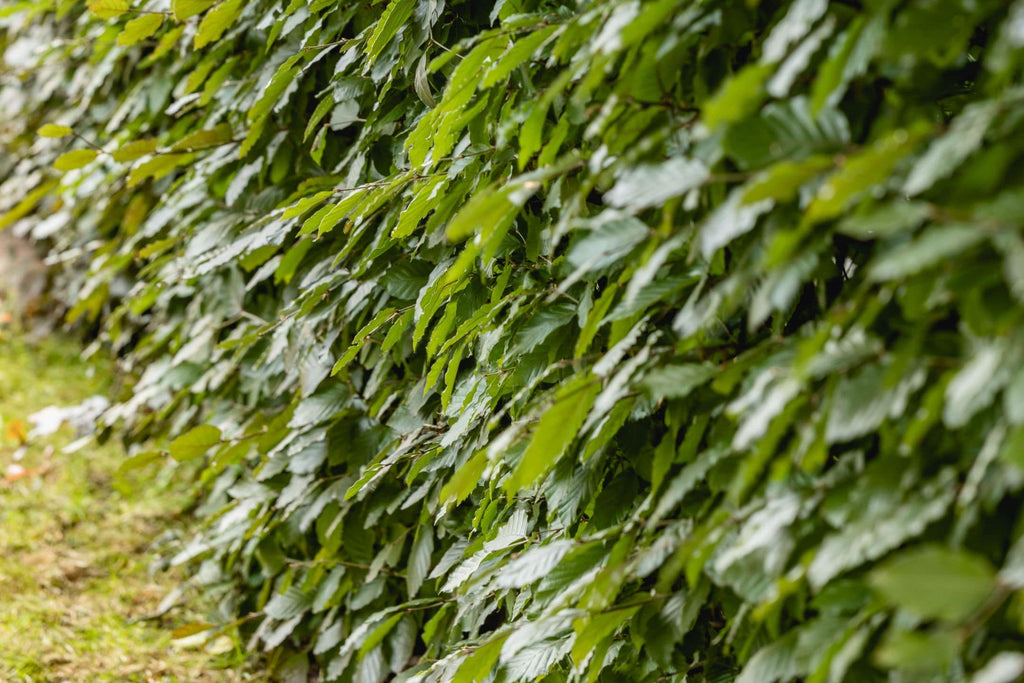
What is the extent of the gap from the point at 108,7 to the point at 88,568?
1.60m

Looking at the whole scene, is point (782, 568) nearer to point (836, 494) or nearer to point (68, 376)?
point (836, 494)

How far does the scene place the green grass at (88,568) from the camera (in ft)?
7.12

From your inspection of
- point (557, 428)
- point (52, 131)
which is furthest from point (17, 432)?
point (557, 428)

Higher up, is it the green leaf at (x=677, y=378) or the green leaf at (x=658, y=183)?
the green leaf at (x=658, y=183)

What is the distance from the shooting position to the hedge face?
0.69 meters

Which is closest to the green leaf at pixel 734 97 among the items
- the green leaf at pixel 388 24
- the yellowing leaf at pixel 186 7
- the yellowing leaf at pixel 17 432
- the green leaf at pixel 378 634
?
the green leaf at pixel 388 24

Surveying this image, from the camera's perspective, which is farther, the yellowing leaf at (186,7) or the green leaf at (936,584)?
the yellowing leaf at (186,7)

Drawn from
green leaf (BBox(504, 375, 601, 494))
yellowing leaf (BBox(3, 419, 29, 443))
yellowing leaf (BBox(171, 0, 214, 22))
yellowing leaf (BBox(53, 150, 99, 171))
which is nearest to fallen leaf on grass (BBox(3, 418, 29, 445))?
yellowing leaf (BBox(3, 419, 29, 443))

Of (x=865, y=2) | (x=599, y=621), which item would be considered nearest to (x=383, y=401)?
(x=599, y=621)

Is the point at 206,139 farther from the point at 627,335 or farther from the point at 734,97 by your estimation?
the point at 734,97

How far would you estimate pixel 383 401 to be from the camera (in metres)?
1.81

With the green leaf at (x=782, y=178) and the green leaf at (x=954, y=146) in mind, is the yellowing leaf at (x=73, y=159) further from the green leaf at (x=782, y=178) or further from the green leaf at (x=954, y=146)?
the green leaf at (x=954, y=146)

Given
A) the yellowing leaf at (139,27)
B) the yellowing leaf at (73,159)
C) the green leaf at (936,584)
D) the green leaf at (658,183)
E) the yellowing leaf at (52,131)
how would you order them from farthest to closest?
the yellowing leaf at (73,159)
the yellowing leaf at (52,131)
the yellowing leaf at (139,27)
the green leaf at (658,183)
the green leaf at (936,584)

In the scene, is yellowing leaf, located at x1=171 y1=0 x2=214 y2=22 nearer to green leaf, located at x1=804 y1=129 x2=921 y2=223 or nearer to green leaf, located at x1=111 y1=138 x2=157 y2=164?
green leaf, located at x1=111 y1=138 x2=157 y2=164
